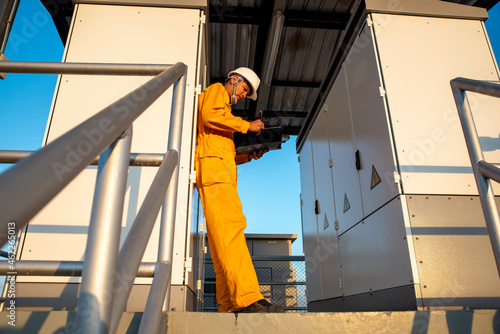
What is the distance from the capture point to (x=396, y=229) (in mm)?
2186

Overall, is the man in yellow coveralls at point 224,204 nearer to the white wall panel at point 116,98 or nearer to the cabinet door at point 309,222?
the white wall panel at point 116,98

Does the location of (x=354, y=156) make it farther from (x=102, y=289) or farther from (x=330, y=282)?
(x=102, y=289)

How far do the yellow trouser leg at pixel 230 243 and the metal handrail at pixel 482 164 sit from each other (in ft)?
3.89

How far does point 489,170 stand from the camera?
4.45 ft

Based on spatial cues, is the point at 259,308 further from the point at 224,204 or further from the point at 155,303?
the point at 155,303

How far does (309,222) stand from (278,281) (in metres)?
2.10

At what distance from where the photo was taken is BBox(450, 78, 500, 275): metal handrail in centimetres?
133

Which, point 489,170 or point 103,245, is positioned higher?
point 489,170

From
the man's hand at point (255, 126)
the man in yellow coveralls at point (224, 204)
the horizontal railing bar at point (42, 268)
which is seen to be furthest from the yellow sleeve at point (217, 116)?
the horizontal railing bar at point (42, 268)

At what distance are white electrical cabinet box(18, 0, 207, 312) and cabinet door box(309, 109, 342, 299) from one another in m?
1.64

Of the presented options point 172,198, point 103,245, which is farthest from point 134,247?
point 172,198

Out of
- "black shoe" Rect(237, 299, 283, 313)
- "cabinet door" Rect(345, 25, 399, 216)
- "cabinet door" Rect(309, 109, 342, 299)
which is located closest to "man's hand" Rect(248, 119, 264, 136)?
"cabinet door" Rect(345, 25, 399, 216)

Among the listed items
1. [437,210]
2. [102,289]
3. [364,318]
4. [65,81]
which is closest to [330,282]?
[437,210]

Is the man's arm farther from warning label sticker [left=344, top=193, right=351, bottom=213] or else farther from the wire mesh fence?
the wire mesh fence
